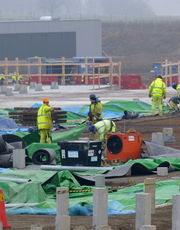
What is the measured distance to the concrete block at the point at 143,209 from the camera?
39.6 feet

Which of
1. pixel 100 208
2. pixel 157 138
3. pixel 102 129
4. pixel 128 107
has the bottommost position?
pixel 128 107

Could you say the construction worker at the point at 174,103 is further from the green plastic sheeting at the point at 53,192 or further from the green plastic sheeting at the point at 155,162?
the green plastic sheeting at the point at 53,192

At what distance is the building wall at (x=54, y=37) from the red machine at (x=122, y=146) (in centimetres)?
6317

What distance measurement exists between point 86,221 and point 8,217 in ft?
5.25

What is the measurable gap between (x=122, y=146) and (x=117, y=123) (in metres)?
8.84

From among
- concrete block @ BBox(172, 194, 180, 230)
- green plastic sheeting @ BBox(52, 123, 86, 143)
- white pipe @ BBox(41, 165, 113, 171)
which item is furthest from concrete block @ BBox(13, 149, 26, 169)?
concrete block @ BBox(172, 194, 180, 230)

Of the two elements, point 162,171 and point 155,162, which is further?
point 155,162

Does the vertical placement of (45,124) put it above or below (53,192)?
above

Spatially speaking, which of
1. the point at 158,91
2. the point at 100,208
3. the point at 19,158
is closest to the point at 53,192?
the point at 19,158

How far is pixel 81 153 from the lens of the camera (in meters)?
20.8

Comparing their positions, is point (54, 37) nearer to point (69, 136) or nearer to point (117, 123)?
point (117, 123)

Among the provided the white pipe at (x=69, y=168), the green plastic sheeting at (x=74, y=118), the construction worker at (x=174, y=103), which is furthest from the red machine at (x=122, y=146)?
the construction worker at (x=174, y=103)

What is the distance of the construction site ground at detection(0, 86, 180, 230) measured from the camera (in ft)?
42.9

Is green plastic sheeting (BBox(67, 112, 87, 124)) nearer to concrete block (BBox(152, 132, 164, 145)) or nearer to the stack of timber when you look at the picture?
the stack of timber
